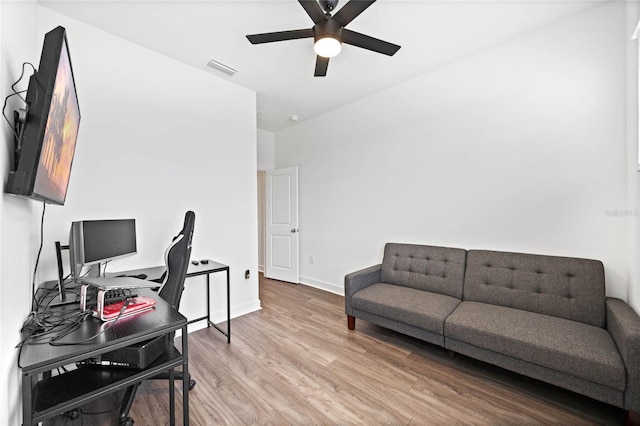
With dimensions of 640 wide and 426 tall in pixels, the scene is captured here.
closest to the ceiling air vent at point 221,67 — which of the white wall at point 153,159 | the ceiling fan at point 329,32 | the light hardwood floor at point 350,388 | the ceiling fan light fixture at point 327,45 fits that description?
the white wall at point 153,159

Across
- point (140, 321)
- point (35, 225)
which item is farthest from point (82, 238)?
point (140, 321)

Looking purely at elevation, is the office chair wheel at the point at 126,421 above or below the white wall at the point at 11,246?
below

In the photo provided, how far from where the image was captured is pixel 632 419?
1415 mm

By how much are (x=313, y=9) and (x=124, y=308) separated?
6.77 feet

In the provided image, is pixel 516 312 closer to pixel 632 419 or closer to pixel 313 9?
pixel 632 419

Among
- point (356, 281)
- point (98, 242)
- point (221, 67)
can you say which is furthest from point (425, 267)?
point (221, 67)

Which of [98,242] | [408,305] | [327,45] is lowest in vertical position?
[408,305]

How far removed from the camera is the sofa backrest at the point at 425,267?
2609 mm

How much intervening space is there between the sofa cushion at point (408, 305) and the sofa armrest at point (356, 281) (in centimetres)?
6

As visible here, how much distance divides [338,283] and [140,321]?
9.93 feet

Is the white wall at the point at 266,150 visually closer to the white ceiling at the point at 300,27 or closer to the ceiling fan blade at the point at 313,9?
the white ceiling at the point at 300,27

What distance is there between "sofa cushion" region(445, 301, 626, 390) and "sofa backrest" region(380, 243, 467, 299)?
41cm

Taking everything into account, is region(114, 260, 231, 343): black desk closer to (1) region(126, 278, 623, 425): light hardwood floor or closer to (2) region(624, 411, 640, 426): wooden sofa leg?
(1) region(126, 278, 623, 425): light hardwood floor

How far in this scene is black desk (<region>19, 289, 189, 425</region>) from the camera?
949 millimetres
